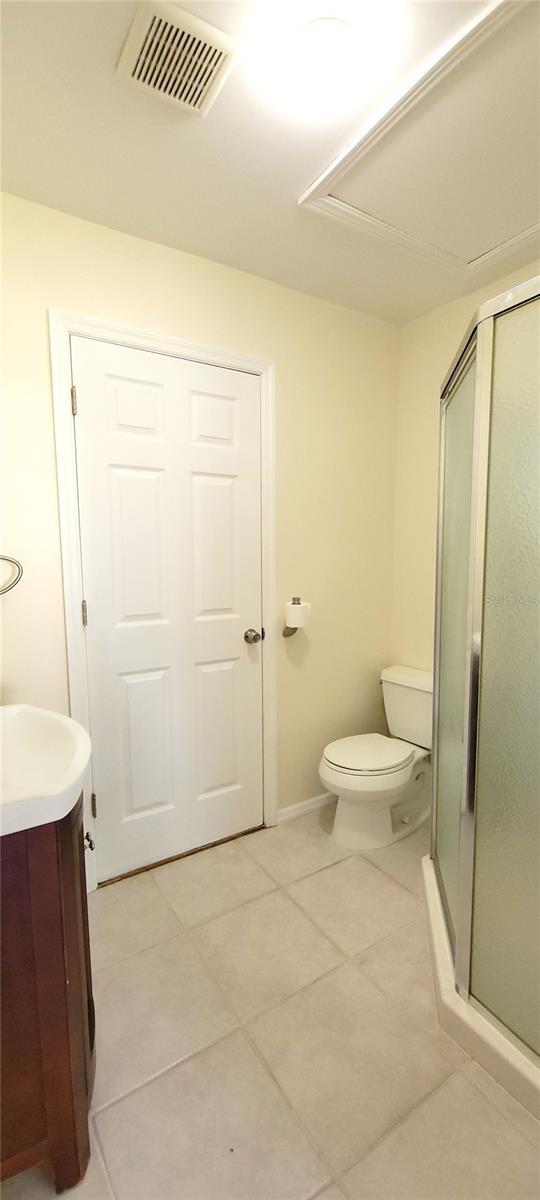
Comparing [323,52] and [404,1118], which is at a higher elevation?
[323,52]

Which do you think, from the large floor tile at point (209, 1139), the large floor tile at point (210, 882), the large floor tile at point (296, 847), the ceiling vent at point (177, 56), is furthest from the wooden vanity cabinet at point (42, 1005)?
the ceiling vent at point (177, 56)

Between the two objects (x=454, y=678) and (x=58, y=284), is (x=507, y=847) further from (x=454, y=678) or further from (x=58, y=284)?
(x=58, y=284)

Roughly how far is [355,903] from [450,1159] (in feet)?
2.49

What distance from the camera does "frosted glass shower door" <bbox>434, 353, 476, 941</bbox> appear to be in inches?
53.7

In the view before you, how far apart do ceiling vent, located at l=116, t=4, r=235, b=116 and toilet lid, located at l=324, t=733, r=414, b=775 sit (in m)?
2.14

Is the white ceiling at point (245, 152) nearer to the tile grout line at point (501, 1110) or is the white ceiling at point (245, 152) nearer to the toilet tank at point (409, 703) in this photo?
the toilet tank at point (409, 703)

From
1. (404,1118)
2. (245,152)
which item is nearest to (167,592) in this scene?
(245,152)

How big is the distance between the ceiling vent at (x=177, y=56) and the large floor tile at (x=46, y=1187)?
2.35 metres

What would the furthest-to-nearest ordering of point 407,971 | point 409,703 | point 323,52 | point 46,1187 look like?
1. point 409,703
2. point 407,971
3. point 323,52
4. point 46,1187

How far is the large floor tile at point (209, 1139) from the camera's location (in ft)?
3.24

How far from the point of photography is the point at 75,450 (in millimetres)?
1688

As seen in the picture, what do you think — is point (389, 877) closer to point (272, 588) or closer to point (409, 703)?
Answer: point (409, 703)

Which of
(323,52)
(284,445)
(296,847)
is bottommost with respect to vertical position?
(296,847)

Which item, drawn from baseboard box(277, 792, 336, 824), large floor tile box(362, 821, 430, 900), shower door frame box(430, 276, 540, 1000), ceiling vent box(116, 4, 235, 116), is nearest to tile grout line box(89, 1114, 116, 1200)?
shower door frame box(430, 276, 540, 1000)
